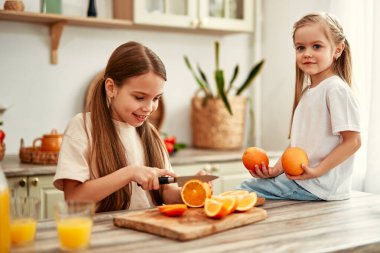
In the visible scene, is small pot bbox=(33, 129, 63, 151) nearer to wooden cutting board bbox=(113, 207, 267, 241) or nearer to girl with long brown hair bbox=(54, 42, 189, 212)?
girl with long brown hair bbox=(54, 42, 189, 212)

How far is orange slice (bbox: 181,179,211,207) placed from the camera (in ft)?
5.27

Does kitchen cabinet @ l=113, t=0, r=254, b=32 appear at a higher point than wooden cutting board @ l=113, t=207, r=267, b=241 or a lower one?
higher

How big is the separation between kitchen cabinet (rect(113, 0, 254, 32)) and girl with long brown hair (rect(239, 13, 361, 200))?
1.56 meters

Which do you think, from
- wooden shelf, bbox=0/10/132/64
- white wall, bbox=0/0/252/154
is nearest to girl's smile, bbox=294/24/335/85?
wooden shelf, bbox=0/10/132/64

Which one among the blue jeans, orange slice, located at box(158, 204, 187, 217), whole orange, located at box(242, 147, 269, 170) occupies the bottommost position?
the blue jeans

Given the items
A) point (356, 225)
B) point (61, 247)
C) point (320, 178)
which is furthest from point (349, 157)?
point (61, 247)

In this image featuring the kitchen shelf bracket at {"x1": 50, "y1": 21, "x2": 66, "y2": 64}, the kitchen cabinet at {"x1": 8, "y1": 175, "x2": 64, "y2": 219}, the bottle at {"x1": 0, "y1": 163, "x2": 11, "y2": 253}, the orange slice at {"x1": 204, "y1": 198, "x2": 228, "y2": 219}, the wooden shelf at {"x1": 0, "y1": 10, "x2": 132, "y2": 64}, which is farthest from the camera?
the kitchen shelf bracket at {"x1": 50, "y1": 21, "x2": 66, "y2": 64}

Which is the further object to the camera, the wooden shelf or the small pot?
the wooden shelf

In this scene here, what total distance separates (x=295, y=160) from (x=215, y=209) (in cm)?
43

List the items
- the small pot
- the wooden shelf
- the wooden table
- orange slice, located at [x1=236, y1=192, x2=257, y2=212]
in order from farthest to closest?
1. the wooden shelf
2. the small pot
3. orange slice, located at [x1=236, y1=192, x2=257, y2=212]
4. the wooden table

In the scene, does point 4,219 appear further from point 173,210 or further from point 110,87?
point 110,87

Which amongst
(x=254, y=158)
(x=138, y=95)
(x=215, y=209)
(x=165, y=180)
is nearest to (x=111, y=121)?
(x=138, y=95)

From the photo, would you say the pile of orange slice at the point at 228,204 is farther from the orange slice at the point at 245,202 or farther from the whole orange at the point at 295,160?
the whole orange at the point at 295,160

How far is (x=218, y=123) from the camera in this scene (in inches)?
140
